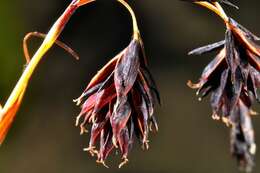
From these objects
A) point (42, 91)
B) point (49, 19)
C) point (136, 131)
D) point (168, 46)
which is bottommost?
point (42, 91)

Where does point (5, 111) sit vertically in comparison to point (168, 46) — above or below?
above

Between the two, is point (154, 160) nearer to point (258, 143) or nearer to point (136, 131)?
point (258, 143)

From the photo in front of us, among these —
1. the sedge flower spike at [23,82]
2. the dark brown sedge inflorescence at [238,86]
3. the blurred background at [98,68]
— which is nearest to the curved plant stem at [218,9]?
the dark brown sedge inflorescence at [238,86]

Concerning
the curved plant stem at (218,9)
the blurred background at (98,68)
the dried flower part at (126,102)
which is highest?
the curved plant stem at (218,9)

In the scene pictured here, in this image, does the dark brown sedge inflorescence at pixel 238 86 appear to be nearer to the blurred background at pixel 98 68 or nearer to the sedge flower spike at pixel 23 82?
the sedge flower spike at pixel 23 82

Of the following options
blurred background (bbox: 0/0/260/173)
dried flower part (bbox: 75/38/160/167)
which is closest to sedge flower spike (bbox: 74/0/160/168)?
dried flower part (bbox: 75/38/160/167)

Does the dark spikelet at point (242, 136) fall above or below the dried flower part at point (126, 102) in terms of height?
below

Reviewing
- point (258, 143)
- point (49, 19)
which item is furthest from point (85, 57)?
point (258, 143)

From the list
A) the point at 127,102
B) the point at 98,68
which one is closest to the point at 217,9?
the point at 127,102
